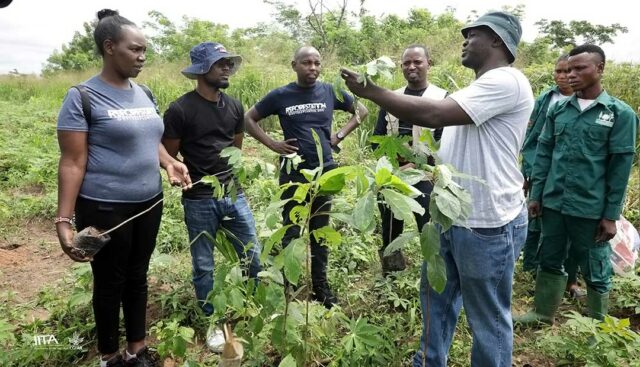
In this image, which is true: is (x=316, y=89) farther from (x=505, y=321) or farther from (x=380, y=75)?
(x=505, y=321)

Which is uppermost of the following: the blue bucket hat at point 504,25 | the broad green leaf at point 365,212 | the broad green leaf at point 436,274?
the blue bucket hat at point 504,25

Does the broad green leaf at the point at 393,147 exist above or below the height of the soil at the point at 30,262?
above

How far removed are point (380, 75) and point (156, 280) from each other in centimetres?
243

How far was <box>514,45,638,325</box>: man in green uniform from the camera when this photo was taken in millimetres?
2361

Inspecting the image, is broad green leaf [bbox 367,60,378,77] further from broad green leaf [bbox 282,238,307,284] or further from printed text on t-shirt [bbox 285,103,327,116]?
printed text on t-shirt [bbox 285,103,327,116]

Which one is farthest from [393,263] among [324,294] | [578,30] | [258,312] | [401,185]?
[578,30]

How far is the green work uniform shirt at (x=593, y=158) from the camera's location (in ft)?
7.71

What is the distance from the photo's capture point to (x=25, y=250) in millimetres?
3896

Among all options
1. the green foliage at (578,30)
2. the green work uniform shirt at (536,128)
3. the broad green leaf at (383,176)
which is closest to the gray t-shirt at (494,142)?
the broad green leaf at (383,176)

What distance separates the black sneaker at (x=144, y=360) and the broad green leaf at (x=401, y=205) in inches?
69.8

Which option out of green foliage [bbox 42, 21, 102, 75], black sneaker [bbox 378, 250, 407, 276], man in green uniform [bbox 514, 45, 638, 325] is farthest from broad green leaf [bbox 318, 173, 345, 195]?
green foliage [bbox 42, 21, 102, 75]

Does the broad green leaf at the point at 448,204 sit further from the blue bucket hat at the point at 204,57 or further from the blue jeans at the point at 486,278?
the blue bucket hat at the point at 204,57

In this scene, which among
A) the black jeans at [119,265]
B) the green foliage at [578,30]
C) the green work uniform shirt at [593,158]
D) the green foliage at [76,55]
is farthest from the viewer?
the green foliage at [76,55]

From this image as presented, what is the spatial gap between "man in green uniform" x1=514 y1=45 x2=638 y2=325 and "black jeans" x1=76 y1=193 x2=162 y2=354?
86.8 inches
